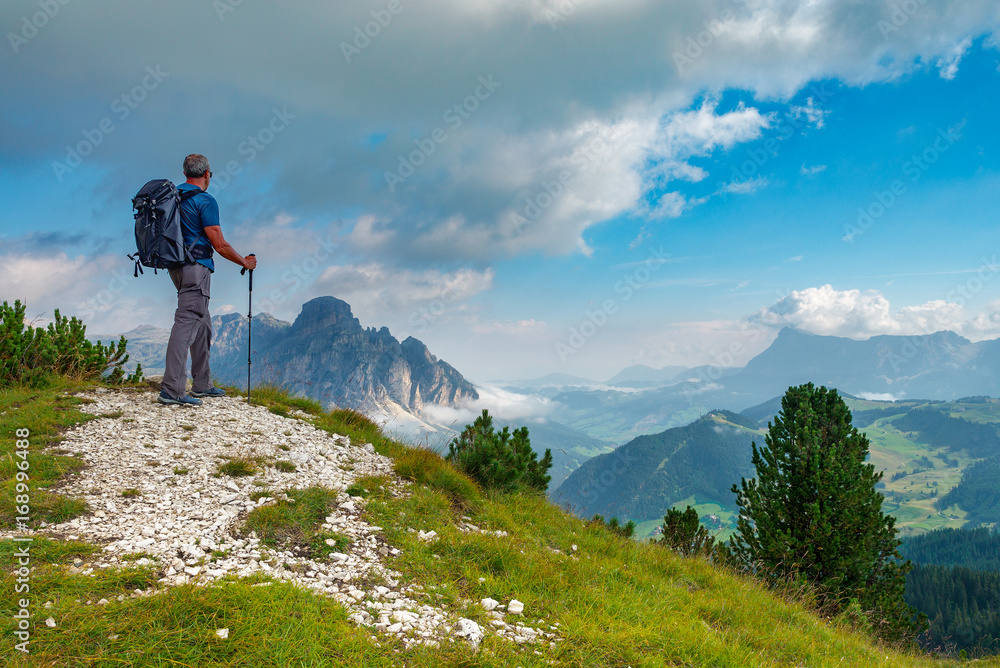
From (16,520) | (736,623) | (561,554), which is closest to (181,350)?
(16,520)

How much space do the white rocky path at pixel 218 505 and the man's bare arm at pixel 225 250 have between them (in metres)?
3.19

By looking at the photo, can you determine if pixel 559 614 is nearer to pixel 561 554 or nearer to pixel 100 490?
pixel 561 554

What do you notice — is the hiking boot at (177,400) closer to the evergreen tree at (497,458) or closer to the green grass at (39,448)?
the green grass at (39,448)

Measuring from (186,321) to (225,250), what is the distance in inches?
63.6

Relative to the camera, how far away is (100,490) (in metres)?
5.91

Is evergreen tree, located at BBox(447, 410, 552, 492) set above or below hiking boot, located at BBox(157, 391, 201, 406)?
below

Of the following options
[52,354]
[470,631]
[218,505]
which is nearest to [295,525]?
[218,505]

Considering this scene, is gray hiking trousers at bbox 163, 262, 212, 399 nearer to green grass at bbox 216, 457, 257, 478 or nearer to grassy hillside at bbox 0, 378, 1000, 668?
grassy hillside at bbox 0, 378, 1000, 668

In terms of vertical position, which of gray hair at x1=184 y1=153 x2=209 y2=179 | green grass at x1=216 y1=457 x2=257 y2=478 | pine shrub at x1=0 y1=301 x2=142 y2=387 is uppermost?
gray hair at x1=184 y1=153 x2=209 y2=179

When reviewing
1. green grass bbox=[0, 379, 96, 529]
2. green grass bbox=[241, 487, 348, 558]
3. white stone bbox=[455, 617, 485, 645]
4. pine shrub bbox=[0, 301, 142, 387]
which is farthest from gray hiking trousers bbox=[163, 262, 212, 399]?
white stone bbox=[455, 617, 485, 645]

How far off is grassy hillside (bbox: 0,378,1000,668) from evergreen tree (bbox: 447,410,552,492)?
638 millimetres

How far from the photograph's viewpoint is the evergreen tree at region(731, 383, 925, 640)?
12633mm

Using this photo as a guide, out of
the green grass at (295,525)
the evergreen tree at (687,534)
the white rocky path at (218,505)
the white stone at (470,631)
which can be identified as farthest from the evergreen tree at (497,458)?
the white stone at (470,631)

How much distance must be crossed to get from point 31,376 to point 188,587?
988 cm
